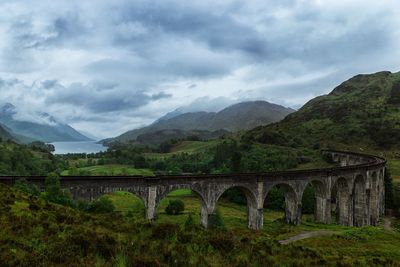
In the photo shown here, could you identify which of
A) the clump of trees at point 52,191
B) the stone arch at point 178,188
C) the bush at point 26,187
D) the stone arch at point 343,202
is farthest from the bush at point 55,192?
the stone arch at point 343,202

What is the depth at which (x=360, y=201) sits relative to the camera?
67.4 m

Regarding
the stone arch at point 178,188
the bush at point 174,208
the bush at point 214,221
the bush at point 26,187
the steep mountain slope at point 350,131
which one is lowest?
the bush at point 174,208

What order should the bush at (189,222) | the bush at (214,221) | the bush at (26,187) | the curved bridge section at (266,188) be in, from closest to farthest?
the bush at (189,222) < the bush at (26,187) < the curved bridge section at (266,188) < the bush at (214,221)

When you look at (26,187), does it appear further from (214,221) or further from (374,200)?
(374,200)

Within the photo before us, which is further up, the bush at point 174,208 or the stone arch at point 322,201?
the stone arch at point 322,201

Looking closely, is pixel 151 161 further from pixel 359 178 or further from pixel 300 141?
pixel 359 178

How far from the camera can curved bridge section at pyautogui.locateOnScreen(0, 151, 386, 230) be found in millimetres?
39594

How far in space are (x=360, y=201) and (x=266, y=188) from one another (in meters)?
28.1

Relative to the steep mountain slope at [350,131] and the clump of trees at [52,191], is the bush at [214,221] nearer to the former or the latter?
the clump of trees at [52,191]

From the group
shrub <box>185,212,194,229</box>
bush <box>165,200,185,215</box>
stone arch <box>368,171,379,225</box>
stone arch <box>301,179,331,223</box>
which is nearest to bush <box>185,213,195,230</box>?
shrub <box>185,212,194,229</box>

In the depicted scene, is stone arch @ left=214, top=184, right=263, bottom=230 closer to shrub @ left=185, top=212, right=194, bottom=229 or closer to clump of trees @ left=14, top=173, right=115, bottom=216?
shrub @ left=185, top=212, right=194, bottom=229

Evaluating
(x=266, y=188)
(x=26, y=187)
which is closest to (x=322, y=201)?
(x=266, y=188)

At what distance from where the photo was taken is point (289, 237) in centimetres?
4428

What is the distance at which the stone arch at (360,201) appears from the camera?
66.6 meters
